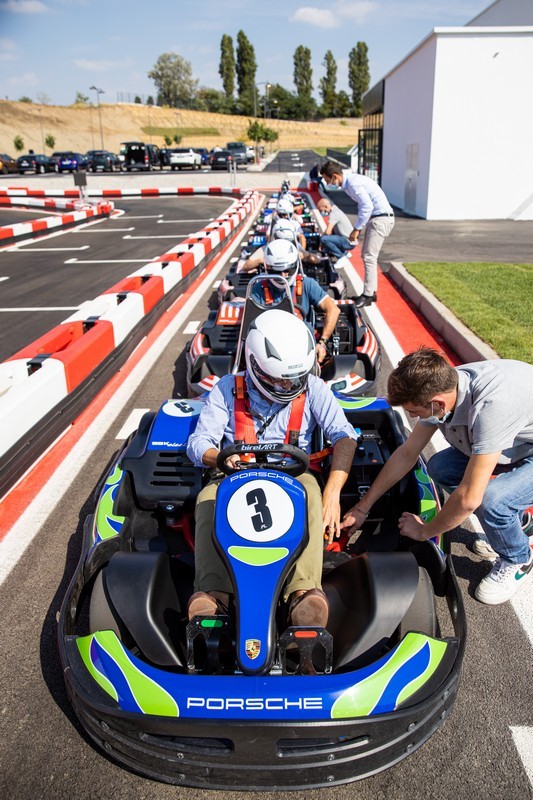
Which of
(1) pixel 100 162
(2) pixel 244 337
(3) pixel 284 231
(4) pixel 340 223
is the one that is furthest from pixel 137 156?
(2) pixel 244 337

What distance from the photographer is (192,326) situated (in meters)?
8.25

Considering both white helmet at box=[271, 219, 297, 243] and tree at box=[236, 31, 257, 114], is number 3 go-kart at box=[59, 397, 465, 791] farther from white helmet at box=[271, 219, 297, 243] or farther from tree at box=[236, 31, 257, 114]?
tree at box=[236, 31, 257, 114]

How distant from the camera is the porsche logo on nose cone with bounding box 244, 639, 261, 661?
2.29 meters

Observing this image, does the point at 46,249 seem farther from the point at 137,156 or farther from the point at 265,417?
the point at 137,156

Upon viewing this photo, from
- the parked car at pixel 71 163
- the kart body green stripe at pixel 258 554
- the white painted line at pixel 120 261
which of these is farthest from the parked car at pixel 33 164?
the kart body green stripe at pixel 258 554

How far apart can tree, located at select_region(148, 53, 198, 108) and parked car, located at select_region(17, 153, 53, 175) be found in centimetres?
8386

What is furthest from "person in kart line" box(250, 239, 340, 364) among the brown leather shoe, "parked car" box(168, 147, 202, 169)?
"parked car" box(168, 147, 202, 169)

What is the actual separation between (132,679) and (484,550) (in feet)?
7.01

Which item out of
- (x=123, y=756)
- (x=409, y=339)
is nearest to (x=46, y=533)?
(x=123, y=756)

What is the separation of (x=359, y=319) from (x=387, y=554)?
355 cm

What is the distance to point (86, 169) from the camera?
1715 inches

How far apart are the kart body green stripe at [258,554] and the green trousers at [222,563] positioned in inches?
5.6

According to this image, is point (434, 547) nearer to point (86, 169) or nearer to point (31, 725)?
point (31, 725)

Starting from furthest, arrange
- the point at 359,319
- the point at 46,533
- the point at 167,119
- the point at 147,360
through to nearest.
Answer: the point at 167,119, the point at 147,360, the point at 359,319, the point at 46,533
